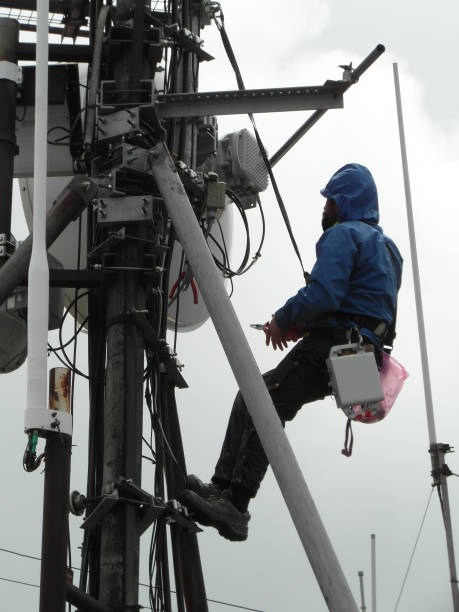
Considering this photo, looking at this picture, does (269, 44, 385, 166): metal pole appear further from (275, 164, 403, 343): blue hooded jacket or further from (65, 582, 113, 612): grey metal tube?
(65, 582, 113, 612): grey metal tube

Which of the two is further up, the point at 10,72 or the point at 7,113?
the point at 10,72

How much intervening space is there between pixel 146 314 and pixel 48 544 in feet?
5.94

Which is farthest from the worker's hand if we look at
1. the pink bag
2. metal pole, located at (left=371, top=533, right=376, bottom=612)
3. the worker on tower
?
metal pole, located at (left=371, top=533, right=376, bottom=612)

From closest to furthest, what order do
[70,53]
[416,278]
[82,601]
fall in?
1. [82,601]
2. [70,53]
3. [416,278]

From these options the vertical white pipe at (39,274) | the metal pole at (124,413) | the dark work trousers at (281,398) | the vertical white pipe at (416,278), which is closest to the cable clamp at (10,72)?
the metal pole at (124,413)

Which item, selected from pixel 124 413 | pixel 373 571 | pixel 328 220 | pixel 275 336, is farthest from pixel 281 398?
pixel 373 571

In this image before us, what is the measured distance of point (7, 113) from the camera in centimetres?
612

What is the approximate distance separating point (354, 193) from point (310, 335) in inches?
32.6

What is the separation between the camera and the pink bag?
5453mm

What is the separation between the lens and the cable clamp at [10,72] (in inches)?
243

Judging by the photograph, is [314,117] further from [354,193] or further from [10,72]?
[10,72]

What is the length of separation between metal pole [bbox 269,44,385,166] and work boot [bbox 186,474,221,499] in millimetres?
1842

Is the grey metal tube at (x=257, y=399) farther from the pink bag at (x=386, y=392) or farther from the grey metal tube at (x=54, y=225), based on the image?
the pink bag at (x=386, y=392)

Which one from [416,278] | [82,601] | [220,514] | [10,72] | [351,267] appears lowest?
[82,601]
